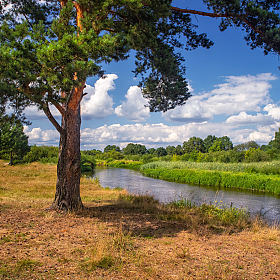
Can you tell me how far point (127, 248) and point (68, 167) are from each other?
3.51 meters

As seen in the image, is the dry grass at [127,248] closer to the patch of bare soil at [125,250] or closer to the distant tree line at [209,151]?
the patch of bare soil at [125,250]

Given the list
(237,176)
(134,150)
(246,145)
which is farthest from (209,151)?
(237,176)

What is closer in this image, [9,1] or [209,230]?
[209,230]

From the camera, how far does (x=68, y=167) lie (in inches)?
282

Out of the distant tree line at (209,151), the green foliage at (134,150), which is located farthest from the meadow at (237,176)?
the green foliage at (134,150)

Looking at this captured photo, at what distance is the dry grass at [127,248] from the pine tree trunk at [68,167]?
45cm

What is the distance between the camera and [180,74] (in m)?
7.99

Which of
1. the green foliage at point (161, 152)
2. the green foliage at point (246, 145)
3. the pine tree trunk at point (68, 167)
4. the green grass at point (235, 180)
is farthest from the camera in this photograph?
the green foliage at point (161, 152)

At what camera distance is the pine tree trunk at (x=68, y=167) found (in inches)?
283

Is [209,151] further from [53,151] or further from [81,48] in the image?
[81,48]

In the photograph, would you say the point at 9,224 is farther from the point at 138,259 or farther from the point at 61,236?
the point at 138,259

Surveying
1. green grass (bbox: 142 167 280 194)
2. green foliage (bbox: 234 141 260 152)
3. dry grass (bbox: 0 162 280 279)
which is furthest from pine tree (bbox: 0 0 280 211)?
green foliage (bbox: 234 141 260 152)

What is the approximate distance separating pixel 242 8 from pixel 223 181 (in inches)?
658

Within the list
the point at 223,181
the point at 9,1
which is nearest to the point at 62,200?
the point at 9,1
